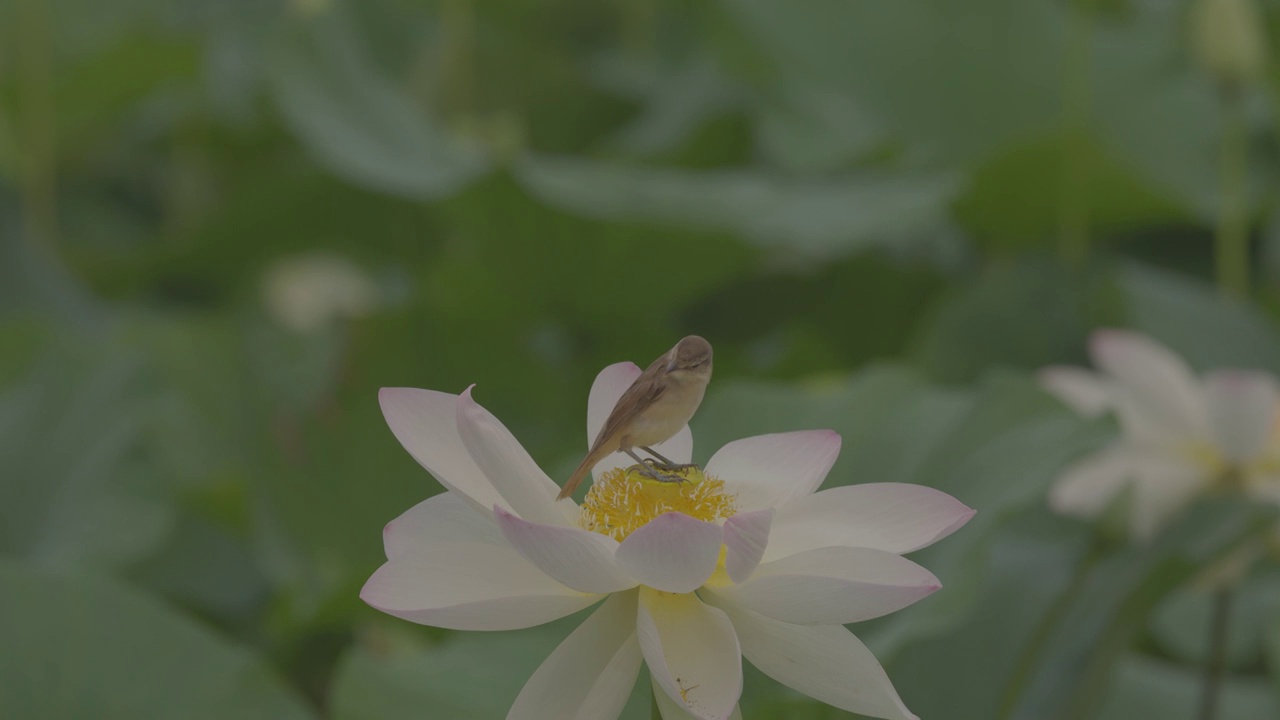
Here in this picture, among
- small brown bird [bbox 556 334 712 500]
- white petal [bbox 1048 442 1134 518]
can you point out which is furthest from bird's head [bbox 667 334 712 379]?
white petal [bbox 1048 442 1134 518]

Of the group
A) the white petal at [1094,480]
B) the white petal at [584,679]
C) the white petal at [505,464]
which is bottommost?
the white petal at [584,679]

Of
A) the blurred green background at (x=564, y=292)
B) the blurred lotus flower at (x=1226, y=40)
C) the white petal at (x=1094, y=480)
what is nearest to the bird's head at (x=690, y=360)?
the blurred green background at (x=564, y=292)

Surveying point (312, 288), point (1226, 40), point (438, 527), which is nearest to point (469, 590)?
point (438, 527)

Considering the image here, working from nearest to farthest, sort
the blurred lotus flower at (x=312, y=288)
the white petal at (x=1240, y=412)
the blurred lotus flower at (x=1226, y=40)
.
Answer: the white petal at (x=1240, y=412), the blurred lotus flower at (x=1226, y=40), the blurred lotus flower at (x=312, y=288)

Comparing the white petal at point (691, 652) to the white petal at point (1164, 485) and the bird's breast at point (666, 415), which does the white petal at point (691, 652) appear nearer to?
the bird's breast at point (666, 415)

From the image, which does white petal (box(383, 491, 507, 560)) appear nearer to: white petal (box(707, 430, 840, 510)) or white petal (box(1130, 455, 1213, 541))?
white petal (box(707, 430, 840, 510))

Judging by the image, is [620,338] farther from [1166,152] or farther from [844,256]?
[1166,152]
